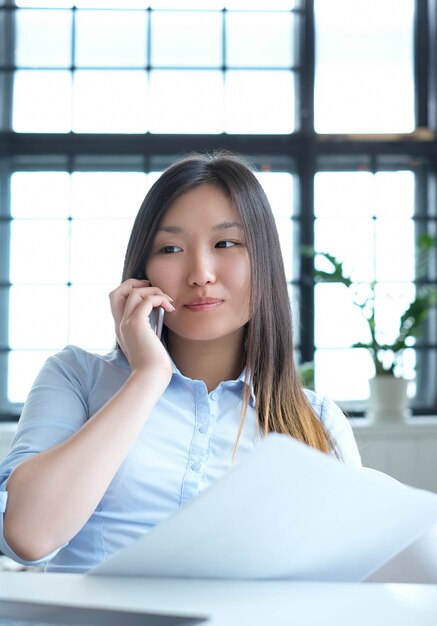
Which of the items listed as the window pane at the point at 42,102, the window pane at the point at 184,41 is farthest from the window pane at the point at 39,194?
the window pane at the point at 184,41

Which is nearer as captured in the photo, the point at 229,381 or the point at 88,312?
the point at 229,381

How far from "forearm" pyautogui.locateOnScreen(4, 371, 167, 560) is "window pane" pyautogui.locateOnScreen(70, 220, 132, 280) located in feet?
11.0

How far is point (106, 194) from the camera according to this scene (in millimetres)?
4480

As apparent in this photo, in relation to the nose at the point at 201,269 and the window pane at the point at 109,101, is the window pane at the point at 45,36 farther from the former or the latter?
the nose at the point at 201,269

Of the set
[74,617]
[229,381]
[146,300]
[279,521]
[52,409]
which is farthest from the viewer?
[229,381]

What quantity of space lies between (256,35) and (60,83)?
3.47ft

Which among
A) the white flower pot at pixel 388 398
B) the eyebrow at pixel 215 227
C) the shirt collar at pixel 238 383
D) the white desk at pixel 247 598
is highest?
the eyebrow at pixel 215 227

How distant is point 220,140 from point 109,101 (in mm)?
611

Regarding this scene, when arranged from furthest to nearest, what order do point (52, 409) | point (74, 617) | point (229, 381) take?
point (229, 381), point (52, 409), point (74, 617)

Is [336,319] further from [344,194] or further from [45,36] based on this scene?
[45,36]

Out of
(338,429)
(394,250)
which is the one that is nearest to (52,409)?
(338,429)

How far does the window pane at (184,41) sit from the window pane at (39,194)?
812mm

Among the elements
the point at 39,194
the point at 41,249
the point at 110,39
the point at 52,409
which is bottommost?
the point at 52,409

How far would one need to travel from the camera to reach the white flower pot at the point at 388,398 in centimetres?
414
